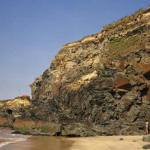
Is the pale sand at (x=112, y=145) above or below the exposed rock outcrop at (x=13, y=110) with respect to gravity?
below

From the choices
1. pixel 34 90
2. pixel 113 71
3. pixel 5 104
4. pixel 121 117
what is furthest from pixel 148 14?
pixel 5 104

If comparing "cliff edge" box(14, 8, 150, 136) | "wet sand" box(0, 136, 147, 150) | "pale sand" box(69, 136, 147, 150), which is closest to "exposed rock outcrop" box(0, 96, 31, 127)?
"cliff edge" box(14, 8, 150, 136)

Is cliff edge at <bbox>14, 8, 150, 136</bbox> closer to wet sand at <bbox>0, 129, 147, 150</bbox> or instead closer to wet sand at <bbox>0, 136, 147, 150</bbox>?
wet sand at <bbox>0, 129, 147, 150</bbox>

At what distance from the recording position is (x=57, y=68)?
7119 centimetres

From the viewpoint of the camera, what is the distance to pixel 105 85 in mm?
48812

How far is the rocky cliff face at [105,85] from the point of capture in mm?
46438

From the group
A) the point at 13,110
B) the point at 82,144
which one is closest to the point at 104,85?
the point at 82,144

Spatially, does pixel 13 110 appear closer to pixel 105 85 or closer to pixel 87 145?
pixel 105 85

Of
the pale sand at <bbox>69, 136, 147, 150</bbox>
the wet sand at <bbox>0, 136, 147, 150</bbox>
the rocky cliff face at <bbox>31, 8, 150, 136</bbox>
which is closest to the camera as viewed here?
the pale sand at <bbox>69, 136, 147, 150</bbox>

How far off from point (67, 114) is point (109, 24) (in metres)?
21.9

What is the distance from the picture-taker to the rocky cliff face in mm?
46438

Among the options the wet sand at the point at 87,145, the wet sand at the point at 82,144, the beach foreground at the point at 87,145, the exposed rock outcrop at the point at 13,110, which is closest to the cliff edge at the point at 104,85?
the exposed rock outcrop at the point at 13,110

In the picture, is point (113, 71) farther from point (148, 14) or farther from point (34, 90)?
point (34, 90)

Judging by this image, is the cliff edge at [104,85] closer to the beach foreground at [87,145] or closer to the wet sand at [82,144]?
the wet sand at [82,144]
